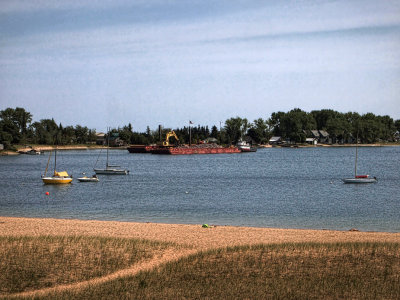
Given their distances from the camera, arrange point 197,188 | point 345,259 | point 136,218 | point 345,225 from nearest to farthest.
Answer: point 345,259
point 345,225
point 136,218
point 197,188

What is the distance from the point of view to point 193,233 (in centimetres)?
2381

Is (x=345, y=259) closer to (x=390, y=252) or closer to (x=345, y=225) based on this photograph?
(x=390, y=252)

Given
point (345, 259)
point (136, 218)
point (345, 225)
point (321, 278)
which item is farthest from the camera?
point (136, 218)

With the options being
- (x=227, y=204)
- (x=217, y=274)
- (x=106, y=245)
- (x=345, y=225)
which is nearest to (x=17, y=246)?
(x=106, y=245)

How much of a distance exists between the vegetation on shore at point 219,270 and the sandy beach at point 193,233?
1984 mm

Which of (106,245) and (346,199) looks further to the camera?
(346,199)

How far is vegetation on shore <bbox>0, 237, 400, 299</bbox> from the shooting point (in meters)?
14.2

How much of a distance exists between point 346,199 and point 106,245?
31063 mm

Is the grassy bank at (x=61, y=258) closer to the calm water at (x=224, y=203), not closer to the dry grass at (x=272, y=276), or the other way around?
the dry grass at (x=272, y=276)

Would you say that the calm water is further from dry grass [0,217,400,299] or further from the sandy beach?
dry grass [0,217,400,299]

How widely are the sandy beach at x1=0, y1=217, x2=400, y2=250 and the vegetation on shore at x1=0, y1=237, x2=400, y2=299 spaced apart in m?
1.98

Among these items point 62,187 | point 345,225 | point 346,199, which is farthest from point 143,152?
point 345,225

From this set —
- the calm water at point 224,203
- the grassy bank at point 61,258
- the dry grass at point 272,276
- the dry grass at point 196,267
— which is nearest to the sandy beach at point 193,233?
the dry grass at point 196,267

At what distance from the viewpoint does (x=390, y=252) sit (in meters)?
18.0
